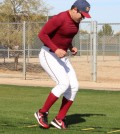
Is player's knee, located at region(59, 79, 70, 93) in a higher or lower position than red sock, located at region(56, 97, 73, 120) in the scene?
higher

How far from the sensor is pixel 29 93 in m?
16.1

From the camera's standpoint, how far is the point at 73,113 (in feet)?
34.7

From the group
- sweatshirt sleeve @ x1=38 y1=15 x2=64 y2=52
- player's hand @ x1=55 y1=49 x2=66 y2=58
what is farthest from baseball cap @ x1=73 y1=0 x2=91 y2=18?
player's hand @ x1=55 y1=49 x2=66 y2=58

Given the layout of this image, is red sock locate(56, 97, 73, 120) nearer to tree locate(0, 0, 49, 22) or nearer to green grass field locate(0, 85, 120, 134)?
green grass field locate(0, 85, 120, 134)

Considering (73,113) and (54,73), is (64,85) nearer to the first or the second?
(54,73)

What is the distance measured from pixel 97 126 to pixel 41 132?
Answer: 3.81 feet

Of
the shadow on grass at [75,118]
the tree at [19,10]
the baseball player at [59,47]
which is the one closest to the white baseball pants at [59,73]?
the baseball player at [59,47]

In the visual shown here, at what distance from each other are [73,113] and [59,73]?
2.47m

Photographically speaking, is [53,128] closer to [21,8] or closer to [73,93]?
[73,93]

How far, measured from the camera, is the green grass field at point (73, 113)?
8200mm

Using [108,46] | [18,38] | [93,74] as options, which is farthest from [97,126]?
[108,46]

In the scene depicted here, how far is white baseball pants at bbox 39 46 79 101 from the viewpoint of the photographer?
325 inches

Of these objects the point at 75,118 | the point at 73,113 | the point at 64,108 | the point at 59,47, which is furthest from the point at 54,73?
the point at 73,113

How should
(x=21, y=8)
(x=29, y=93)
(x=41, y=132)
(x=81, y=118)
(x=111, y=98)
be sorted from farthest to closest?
1. (x=21, y=8)
2. (x=29, y=93)
3. (x=111, y=98)
4. (x=81, y=118)
5. (x=41, y=132)
